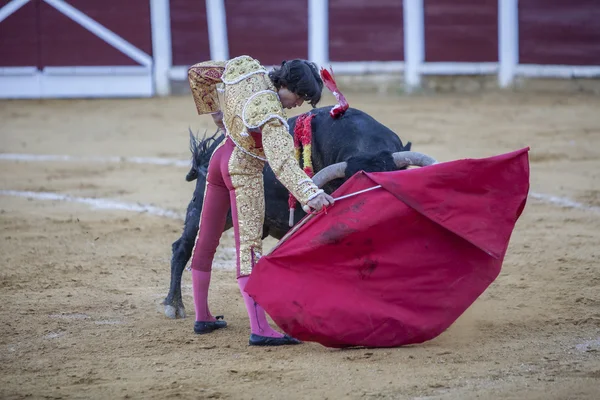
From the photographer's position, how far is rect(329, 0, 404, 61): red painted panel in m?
10.5

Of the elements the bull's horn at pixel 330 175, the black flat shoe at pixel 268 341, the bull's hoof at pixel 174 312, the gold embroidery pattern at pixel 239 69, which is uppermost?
the gold embroidery pattern at pixel 239 69

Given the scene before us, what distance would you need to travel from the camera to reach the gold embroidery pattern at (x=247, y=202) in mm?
3479

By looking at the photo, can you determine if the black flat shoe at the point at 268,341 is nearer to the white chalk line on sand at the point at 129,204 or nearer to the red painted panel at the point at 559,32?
the white chalk line on sand at the point at 129,204

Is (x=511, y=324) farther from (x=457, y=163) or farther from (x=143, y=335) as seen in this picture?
(x=143, y=335)

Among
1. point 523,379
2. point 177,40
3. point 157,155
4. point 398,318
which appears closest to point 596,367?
point 523,379

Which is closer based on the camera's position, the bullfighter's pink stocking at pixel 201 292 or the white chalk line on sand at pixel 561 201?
the bullfighter's pink stocking at pixel 201 292

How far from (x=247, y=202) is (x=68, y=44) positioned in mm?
7971

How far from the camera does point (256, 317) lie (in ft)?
11.6

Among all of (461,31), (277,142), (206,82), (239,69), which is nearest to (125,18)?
(461,31)

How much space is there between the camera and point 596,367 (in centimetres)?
310

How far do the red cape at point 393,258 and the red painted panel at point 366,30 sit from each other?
7324 millimetres

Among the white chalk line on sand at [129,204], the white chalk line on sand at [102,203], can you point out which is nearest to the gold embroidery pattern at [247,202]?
the white chalk line on sand at [102,203]

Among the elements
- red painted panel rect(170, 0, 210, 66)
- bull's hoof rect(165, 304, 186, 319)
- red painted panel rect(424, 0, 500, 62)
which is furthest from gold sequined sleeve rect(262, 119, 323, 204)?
red painted panel rect(170, 0, 210, 66)

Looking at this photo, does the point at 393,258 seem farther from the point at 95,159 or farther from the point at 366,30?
the point at 366,30
